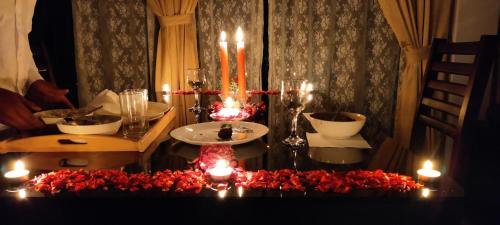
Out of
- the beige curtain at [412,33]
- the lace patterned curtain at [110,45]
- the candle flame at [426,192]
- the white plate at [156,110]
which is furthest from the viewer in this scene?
the lace patterned curtain at [110,45]

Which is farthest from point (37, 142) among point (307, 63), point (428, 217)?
point (307, 63)

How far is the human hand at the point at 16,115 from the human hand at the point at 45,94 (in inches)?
15.8

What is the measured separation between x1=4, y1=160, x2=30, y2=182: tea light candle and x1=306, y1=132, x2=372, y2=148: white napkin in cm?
81

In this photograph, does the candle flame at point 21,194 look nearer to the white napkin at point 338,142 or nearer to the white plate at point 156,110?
the white plate at point 156,110

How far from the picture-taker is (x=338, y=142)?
125cm

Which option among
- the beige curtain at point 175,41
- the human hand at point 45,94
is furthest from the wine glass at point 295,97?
the beige curtain at point 175,41

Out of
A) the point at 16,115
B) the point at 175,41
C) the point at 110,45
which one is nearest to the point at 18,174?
the point at 16,115

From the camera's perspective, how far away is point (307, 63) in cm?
311

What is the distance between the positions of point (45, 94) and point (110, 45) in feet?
5.30

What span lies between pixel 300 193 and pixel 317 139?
1.41 feet

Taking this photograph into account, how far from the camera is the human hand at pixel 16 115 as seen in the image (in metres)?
1.20

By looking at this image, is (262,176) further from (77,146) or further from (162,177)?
(77,146)

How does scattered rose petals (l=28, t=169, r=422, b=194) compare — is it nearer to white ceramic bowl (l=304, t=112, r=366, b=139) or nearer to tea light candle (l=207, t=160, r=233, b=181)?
tea light candle (l=207, t=160, r=233, b=181)

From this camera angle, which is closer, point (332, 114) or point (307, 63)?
point (332, 114)
